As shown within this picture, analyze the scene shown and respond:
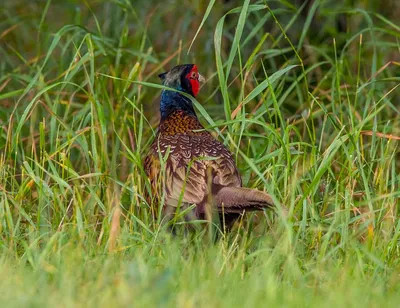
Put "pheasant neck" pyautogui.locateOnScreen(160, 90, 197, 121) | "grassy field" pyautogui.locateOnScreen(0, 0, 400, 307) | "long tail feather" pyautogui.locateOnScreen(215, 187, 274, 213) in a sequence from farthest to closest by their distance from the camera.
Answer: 1. "pheasant neck" pyautogui.locateOnScreen(160, 90, 197, 121)
2. "long tail feather" pyautogui.locateOnScreen(215, 187, 274, 213)
3. "grassy field" pyautogui.locateOnScreen(0, 0, 400, 307)

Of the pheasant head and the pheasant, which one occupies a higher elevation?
the pheasant head

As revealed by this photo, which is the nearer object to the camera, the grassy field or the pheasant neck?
the grassy field

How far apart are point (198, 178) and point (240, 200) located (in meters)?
0.33

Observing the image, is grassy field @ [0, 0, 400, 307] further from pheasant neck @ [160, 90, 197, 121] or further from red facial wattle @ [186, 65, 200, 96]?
red facial wattle @ [186, 65, 200, 96]

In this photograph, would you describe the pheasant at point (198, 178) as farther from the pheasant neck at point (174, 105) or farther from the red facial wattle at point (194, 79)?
the red facial wattle at point (194, 79)

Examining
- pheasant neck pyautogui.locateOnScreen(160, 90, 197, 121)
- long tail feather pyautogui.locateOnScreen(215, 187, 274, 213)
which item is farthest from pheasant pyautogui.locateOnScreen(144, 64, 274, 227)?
pheasant neck pyautogui.locateOnScreen(160, 90, 197, 121)

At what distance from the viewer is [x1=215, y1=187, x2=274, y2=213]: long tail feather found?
4012mm

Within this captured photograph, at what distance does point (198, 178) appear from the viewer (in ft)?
14.4

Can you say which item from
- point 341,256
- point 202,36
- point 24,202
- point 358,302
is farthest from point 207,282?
point 202,36

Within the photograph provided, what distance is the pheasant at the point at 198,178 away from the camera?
417cm

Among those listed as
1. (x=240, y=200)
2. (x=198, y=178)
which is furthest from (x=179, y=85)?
(x=240, y=200)

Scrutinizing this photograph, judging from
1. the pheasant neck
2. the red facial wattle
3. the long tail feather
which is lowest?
the long tail feather

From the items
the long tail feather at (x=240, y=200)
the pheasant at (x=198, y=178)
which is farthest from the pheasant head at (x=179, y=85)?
the long tail feather at (x=240, y=200)

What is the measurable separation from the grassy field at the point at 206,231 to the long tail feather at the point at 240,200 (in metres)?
0.09
